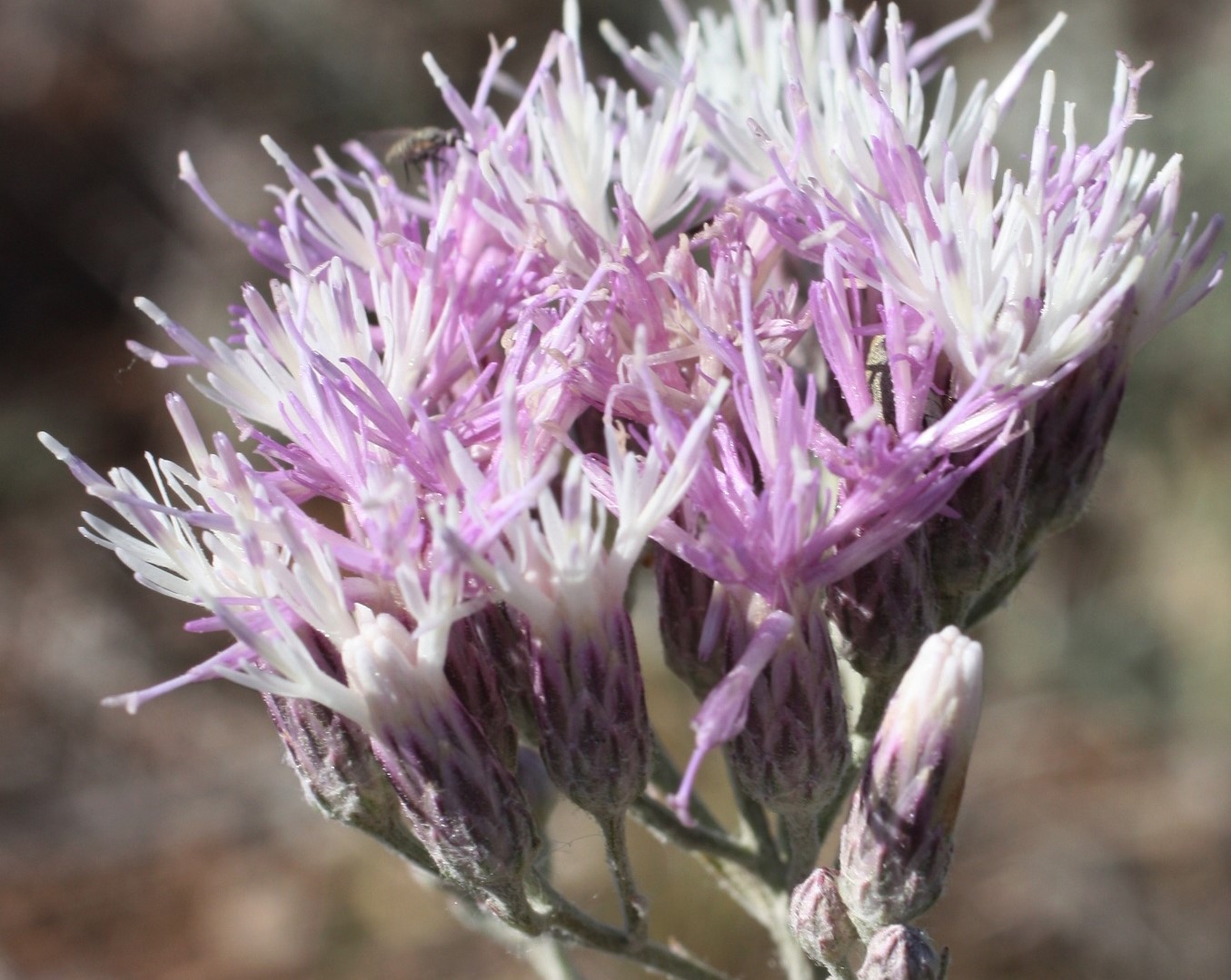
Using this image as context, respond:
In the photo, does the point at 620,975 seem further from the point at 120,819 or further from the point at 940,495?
the point at 940,495

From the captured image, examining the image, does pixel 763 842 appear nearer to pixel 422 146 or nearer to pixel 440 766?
pixel 440 766

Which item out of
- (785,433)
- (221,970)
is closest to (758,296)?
(785,433)

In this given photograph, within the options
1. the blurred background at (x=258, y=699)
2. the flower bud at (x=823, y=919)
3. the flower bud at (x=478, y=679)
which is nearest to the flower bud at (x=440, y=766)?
the flower bud at (x=478, y=679)

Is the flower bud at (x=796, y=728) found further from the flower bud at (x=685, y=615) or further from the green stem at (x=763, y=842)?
the green stem at (x=763, y=842)

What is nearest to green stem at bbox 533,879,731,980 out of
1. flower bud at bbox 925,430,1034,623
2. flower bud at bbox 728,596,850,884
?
flower bud at bbox 728,596,850,884

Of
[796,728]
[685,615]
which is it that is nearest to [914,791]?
[796,728]

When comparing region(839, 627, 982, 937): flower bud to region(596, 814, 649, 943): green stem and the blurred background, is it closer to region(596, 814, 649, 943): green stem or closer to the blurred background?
region(596, 814, 649, 943): green stem
